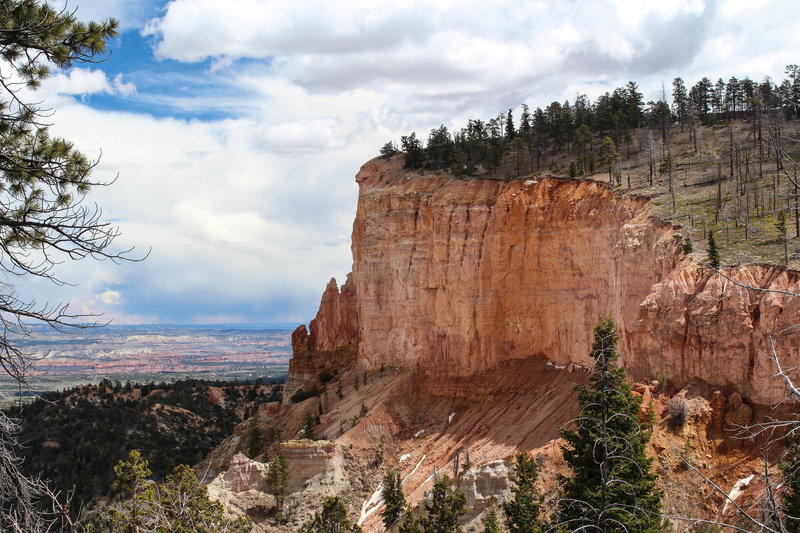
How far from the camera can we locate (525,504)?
32750mm

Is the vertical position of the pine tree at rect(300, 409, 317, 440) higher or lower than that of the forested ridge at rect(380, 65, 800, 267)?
lower

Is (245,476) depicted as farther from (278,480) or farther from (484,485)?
(484,485)

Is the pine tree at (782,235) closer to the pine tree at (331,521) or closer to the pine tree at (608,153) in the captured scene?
the pine tree at (608,153)

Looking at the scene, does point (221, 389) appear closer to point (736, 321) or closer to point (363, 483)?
point (363, 483)

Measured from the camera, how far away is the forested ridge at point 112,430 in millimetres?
60719

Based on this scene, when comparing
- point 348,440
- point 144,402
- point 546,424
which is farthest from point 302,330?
point 546,424

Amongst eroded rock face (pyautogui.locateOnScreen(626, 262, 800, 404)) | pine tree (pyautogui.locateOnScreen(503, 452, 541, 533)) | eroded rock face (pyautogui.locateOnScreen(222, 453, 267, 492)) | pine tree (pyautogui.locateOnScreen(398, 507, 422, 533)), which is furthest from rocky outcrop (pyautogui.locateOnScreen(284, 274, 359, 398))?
eroded rock face (pyautogui.locateOnScreen(626, 262, 800, 404))

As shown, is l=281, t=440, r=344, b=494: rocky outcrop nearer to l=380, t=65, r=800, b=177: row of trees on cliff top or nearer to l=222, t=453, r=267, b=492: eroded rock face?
l=222, t=453, r=267, b=492: eroded rock face

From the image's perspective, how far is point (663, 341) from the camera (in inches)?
1446

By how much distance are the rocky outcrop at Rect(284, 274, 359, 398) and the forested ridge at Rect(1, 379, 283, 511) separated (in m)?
11.3

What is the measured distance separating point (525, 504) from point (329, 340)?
4397cm

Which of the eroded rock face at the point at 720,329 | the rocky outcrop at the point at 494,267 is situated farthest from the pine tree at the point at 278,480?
the eroded rock face at the point at 720,329

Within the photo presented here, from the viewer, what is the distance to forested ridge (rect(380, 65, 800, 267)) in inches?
1631

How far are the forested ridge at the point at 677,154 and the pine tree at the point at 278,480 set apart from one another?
89.7 ft
